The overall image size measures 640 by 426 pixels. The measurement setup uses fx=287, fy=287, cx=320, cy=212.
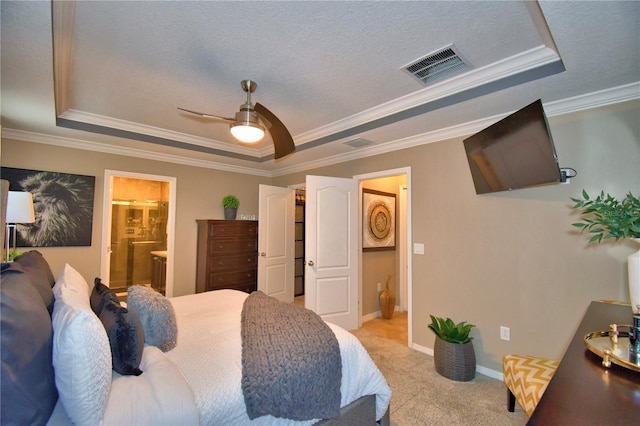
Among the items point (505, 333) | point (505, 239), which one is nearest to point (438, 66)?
point (505, 239)

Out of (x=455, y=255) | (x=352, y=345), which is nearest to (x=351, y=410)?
(x=352, y=345)

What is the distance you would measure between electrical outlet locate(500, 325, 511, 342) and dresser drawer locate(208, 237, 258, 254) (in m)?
3.49

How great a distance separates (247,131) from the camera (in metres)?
2.20

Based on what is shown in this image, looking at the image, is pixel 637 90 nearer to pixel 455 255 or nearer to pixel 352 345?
pixel 455 255

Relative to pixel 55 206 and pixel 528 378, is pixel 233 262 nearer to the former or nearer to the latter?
pixel 55 206

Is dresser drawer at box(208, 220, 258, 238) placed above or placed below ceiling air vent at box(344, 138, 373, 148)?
below

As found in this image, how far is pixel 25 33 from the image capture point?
1652 mm

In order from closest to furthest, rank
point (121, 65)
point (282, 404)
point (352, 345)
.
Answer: point (282, 404)
point (352, 345)
point (121, 65)

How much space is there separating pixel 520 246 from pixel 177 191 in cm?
439

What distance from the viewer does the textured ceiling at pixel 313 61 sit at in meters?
1.60

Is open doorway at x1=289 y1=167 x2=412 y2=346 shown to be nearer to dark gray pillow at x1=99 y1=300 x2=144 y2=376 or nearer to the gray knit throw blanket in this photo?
the gray knit throw blanket

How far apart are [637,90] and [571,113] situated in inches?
14.8

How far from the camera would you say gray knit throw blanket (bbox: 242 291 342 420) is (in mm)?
1354

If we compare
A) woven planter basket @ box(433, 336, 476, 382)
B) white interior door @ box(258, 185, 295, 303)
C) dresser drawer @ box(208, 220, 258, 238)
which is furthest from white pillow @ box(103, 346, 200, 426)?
white interior door @ box(258, 185, 295, 303)
